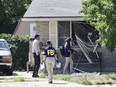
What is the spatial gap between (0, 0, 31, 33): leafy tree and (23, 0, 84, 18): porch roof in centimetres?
1462

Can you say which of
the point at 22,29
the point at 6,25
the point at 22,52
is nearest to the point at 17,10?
the point at 6,25

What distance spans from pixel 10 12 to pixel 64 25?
19088 mm

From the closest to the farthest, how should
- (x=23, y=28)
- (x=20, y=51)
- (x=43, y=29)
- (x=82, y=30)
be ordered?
(x=82, y=30) → (x=43, y=29) → (x=20, y=51) → (x=23, y=28)

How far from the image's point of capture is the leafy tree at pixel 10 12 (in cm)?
4250

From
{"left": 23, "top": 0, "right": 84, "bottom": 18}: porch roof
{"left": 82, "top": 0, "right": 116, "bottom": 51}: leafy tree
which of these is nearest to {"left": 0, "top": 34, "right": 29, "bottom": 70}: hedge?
{"left": 23, "top": 0, "right": 84, "bottom": 18}: porch roof

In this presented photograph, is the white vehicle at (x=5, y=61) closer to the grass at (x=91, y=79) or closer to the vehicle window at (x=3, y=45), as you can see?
the vehicle window at (x=3, y=45)

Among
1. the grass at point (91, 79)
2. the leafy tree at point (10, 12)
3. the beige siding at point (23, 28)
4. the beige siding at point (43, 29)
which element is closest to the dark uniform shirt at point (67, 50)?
the grass at point (91, 79)

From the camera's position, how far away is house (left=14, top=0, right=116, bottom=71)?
25.5m

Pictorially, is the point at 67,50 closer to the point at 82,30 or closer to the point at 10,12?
the point at 82,30

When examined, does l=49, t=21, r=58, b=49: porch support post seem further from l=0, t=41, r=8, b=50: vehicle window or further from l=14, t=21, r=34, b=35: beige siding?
l=14, t=21, r=34, b=35: beige siding

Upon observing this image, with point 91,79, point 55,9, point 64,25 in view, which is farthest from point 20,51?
point 91,79

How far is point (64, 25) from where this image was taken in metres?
26.3

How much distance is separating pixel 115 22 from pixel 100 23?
69cm

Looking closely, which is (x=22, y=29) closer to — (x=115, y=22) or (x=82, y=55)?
(x=82, y=55)
